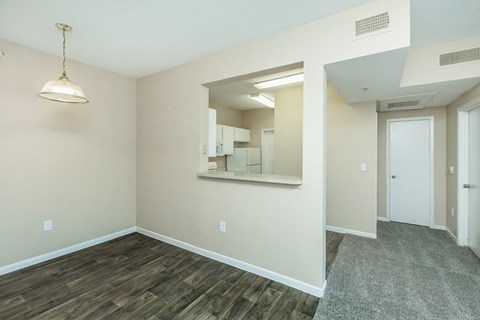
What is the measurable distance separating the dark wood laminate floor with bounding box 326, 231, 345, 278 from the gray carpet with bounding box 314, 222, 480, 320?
0.06m

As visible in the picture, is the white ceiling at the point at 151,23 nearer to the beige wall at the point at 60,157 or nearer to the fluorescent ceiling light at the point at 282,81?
the beige wall at the point at 60,157

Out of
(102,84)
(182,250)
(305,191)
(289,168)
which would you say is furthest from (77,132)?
(289,168)

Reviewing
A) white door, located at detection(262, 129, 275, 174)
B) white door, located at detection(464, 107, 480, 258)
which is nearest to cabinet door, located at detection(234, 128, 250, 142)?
white door, located at detection(262, 129, 275, 174)

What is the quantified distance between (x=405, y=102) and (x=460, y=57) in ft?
3.74

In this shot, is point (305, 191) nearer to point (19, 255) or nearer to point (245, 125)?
point (19, 255)

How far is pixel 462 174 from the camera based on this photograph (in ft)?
10.3

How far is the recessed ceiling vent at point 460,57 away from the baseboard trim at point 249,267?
278cm

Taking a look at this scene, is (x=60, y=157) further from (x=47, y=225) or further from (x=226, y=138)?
(x=226, y=138)

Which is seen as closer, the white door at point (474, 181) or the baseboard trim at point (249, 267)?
the baseboard trim at point (249, 267)

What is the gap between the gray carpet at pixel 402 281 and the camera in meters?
1.90

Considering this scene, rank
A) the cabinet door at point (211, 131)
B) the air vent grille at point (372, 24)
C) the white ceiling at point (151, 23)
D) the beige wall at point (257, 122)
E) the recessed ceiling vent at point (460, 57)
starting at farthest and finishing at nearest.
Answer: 1. the beige wall at point (257, 122)
2. the cabinet door at point (211, 131)
3. the recessed ceiling vent at point (460, 57)
4. the white ceiling at point (151, 23)
5. the air vent grille at point (372, 24)

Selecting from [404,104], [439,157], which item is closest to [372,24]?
[404,104]

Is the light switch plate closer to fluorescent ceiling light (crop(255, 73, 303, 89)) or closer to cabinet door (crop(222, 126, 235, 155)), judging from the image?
fluorescent ceiling light (crop(255, 73, 303, 89))

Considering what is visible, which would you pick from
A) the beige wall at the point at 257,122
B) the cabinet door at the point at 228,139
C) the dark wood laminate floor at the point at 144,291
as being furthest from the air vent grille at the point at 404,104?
the dark wood laminate floor at the point at 144,291
